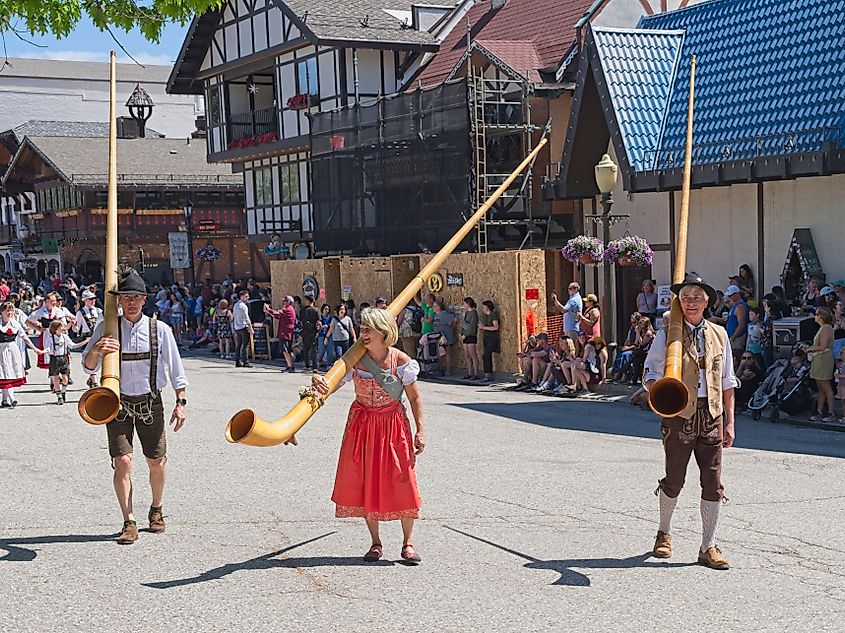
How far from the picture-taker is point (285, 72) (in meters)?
35.7

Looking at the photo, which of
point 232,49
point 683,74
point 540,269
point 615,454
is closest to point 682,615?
point 615,454

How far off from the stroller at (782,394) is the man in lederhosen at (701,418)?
800cm

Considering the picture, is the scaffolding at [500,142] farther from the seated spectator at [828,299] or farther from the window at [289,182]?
the window at [289,182]

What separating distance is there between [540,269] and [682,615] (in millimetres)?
15582

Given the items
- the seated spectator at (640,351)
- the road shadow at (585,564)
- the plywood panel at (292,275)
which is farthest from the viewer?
the plywood panel at (292,275)

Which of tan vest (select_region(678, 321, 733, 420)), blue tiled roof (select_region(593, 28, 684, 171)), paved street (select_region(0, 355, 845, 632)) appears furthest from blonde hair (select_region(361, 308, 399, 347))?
blue tiled roof (select_region(593, 28, 684, 171))

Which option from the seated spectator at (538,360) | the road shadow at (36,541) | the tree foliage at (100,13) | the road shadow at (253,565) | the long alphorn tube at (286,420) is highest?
the tree foliage at (100,13)

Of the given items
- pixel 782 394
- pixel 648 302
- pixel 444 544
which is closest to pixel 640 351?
pixel 648 302

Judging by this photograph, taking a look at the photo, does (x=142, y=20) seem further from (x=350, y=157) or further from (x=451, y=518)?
(x=350, y=157)

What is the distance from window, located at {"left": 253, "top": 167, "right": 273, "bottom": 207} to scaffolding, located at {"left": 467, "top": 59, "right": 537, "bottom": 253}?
1272cm

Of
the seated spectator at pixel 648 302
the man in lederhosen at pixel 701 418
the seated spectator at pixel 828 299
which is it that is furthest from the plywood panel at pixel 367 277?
the man in lederhosen at pixel 701 418

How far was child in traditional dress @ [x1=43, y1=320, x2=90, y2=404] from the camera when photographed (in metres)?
18.7

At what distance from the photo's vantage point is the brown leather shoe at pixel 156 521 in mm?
8671

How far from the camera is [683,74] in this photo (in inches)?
893
